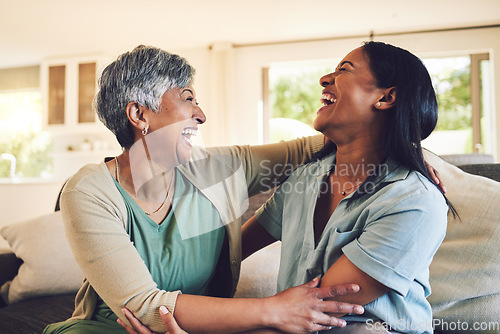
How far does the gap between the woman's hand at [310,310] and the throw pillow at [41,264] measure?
1.22m

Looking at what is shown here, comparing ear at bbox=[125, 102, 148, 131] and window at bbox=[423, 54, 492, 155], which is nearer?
ear at bbox=[125, 102, 148, 131]

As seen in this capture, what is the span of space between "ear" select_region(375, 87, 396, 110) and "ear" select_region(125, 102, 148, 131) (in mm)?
699

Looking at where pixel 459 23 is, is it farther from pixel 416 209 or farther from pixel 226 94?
pixel 416 209

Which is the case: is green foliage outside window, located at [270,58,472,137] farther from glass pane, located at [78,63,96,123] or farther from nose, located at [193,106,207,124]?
nose, located at [193,106,207,124]

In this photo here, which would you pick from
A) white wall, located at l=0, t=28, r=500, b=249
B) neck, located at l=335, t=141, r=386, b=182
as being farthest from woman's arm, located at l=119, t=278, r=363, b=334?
white wall, located at l=0, t=28, r=500, b=249

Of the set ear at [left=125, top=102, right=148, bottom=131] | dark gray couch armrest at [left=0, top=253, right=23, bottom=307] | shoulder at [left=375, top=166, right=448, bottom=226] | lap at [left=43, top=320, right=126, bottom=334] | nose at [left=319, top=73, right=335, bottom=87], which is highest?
nose at [left=319, top=73, right=335, bottom=87]

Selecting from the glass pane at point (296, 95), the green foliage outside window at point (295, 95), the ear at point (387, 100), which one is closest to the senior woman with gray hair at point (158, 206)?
the ear at point (387, 100)

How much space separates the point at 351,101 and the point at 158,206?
2.23ft

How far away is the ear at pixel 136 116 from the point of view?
1.33 metres

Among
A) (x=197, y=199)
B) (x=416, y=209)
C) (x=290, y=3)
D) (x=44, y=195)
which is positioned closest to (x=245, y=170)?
(x=197, y=199)

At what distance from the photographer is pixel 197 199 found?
1397 mm

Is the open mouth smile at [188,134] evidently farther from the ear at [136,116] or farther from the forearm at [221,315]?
the forearm at [221,315]

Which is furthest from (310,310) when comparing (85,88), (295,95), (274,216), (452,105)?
(295,95)

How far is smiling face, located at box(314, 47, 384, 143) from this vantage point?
3.95 ft
